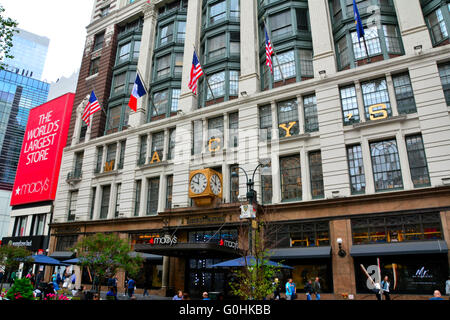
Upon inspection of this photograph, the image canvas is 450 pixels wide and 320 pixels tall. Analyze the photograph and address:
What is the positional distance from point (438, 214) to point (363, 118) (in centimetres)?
791

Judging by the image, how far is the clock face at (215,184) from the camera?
86.8ft

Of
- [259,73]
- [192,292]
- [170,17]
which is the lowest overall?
[192,292]

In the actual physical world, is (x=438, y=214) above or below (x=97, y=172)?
below

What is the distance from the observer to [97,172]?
3706cm

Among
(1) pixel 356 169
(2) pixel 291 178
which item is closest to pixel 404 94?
(1) pixel 356 169

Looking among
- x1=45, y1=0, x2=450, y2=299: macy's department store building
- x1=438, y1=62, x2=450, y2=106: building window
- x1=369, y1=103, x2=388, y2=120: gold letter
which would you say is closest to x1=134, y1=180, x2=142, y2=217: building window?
x1=45, y1=0, x2=450, y2=299: macy's department store building

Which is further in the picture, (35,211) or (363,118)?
(35,211)

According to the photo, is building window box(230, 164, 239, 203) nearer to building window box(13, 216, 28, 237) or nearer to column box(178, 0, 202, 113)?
column box(178, 0, 202, 113)

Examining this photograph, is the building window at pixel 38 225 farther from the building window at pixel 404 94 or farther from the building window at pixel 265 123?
the building window at pixel 404 94

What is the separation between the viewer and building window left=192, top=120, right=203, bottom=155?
30375mm

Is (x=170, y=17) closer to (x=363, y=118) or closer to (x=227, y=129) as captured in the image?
(x=227, y=129)

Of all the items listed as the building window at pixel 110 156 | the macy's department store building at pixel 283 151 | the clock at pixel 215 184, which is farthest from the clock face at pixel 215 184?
the building window at pixel 110 156
